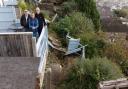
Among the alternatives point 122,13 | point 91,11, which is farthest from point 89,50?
point 122,13

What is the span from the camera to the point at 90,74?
32.2 feet

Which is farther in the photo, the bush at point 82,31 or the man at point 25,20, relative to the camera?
the bush at point 82,31

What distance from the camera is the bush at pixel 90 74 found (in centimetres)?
979

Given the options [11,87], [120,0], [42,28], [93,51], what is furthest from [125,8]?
[11,87]

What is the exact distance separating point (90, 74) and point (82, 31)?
138 inches

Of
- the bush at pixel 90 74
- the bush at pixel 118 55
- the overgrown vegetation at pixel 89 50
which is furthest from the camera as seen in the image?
the bush at pixel 118 55

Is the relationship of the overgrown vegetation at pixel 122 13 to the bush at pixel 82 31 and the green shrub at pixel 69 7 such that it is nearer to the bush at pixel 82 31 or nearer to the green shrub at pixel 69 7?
the green shrub at pixel 69 7

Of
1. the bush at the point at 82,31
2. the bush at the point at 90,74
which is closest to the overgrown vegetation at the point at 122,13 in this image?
the bush at the point at 82,31

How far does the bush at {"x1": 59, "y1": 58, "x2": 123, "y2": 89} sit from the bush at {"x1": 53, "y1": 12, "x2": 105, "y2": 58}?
1836 millimetres

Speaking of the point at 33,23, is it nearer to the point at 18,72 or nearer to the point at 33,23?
the point at 33,23

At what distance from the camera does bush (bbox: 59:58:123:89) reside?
385 inches

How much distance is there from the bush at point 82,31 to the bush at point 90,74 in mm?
1836

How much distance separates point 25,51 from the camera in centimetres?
915

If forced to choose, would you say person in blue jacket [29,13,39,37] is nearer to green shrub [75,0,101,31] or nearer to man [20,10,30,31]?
man [20,10,30,31]
